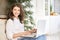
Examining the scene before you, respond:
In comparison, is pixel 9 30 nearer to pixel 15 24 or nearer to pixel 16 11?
pixel 15 24

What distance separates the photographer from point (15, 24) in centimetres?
145

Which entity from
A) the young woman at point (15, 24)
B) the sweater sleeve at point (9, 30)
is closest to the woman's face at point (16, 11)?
the young woman at point (15, 24)

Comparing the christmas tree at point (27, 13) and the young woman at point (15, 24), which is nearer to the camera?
the young woman at point (15, 24)

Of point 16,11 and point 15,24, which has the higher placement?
point 16,11

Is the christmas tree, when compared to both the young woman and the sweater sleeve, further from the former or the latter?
the sweater sleeve

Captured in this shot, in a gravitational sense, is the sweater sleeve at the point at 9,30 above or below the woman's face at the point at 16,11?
below

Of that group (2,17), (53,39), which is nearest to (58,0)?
(53,39)

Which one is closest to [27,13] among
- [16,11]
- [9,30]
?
[16,11]

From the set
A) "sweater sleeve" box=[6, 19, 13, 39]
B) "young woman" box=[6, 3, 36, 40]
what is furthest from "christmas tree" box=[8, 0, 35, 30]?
"sweater sleeve" box=[6, 19, 13, 39]

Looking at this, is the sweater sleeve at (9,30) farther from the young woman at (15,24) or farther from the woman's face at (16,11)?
the woman's face at (16,11)

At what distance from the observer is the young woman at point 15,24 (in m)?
1.40

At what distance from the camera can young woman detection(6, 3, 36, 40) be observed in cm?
140

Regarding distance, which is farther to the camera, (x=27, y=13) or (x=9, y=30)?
(x=27, y=13)

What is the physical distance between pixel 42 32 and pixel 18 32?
334 millimetres
